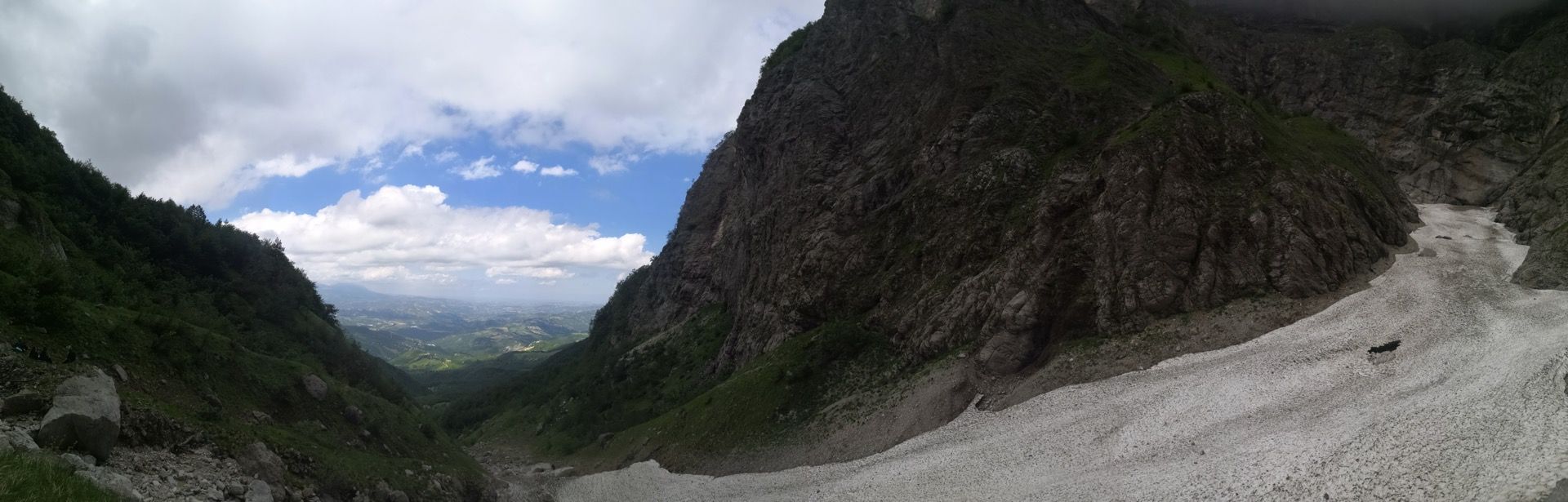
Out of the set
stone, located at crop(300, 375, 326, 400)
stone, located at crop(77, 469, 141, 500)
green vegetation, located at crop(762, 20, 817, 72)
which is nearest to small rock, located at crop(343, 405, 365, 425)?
stone, located at crop(300, 375, 326, 400)

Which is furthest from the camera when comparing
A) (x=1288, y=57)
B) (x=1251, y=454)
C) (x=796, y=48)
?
Result: (x=796, y=48)

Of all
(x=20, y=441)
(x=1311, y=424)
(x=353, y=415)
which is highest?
(x=20, y=441)

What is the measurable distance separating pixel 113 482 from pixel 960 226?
4244 cm

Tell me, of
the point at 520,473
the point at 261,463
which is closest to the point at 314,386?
the point at 261,463

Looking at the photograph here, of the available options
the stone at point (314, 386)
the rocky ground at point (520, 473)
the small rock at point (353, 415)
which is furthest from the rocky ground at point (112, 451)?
the rocky ground at point (520, 473)

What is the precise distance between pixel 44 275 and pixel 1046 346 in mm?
40485

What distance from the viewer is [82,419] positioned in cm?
1266

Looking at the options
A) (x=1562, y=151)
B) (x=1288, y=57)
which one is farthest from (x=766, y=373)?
(x=1288, y=57)

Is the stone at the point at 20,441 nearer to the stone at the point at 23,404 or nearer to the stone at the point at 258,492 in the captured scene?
the stone at the point at 23,404

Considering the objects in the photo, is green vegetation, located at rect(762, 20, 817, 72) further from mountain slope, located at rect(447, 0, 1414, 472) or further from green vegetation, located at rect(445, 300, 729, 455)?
green vegetation, located at rect(445, 300, 729, 455)

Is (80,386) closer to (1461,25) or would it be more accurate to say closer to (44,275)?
(44,275)

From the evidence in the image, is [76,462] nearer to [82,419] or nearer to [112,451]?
[82,419]

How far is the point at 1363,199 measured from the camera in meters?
40.8

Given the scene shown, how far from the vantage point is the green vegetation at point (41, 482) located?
787cm
